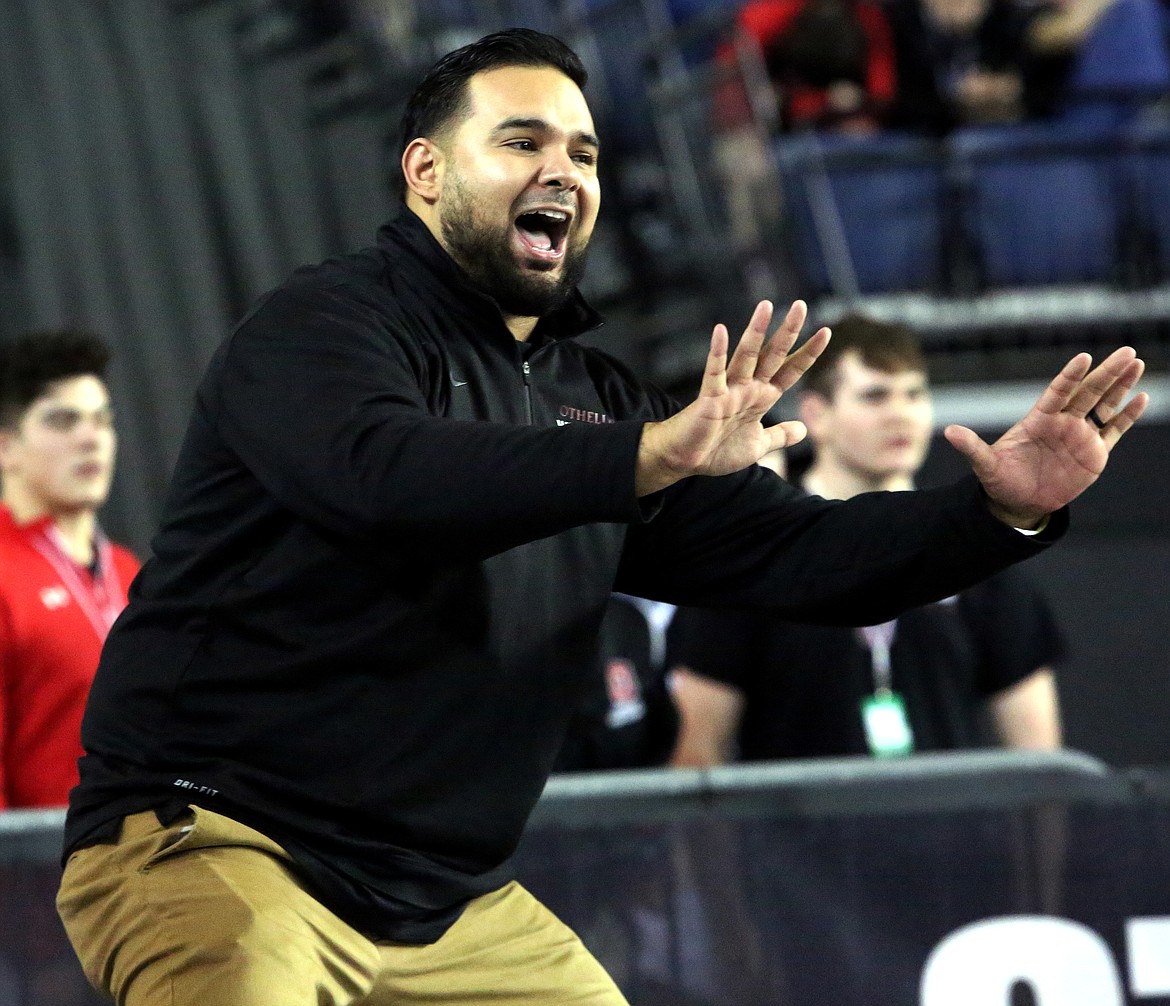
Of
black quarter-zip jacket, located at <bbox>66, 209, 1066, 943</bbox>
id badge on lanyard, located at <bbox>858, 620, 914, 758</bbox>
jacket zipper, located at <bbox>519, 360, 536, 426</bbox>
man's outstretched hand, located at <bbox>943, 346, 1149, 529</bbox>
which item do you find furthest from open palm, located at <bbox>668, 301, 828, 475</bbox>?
id badge on lanyard, located at <bbox>858, 620, 914, 758</bbox>

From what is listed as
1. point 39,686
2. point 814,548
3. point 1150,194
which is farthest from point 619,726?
point 1150,194

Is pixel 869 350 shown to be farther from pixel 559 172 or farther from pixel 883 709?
pixel 559 172

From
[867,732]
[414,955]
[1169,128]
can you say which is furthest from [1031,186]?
[414,955]

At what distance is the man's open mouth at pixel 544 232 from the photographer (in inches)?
117

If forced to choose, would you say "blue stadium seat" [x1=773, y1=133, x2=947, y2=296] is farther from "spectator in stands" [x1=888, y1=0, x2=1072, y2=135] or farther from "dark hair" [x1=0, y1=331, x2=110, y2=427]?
"dark hair" [x1=0, y1=331, x2=110, y2=427]

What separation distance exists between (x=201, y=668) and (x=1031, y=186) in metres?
6.03

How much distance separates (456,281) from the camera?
300 cm

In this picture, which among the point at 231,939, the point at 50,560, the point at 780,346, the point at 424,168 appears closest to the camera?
the point at 780,346

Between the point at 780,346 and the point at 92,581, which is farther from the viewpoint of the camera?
the point at 92,581

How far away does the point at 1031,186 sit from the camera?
801 cm

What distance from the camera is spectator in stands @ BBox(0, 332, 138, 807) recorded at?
464cm

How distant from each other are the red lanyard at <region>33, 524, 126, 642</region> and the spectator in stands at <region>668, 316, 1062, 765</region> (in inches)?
58.9

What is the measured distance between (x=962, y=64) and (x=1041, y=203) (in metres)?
0.81

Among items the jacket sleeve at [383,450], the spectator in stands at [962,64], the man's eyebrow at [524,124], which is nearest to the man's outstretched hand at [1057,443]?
the jacket sleeve at [383,450]
